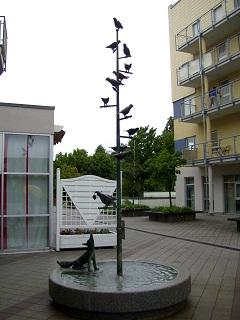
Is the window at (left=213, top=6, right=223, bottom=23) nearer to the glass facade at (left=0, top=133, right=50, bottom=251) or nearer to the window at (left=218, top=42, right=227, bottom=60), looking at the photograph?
the window at (left=218, top=42, right=227, bottom=60)

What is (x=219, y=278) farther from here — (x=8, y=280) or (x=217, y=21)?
(x=217, y=21)

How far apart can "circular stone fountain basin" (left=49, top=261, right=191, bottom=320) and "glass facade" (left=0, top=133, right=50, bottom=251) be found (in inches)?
190

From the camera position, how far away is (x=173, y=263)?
326 inches

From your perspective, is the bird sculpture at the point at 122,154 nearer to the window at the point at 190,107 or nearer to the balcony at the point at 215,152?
the balcony at the point at 215,152

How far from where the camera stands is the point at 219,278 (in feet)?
22.8

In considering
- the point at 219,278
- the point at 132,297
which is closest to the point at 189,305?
the point at 132,297

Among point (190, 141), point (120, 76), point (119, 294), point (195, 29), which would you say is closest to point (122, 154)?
point (120, 76)

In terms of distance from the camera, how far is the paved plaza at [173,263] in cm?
504

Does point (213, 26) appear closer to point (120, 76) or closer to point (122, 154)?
point (120, 76)

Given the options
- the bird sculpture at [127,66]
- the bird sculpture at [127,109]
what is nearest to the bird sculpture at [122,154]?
the bird sculpture at [127,109]

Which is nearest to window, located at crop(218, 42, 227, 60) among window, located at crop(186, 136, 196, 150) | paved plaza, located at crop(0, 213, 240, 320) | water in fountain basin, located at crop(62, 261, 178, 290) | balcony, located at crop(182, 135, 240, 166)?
balcony, located at crop(182, 135, 240, 166)

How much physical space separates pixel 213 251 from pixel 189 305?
516 centimetres

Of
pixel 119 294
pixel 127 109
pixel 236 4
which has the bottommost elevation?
pixel 119 294

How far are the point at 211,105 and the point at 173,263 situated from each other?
17929mm
